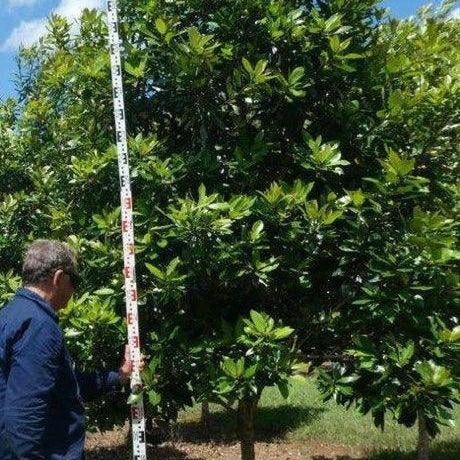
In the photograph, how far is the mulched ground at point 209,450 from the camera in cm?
1065

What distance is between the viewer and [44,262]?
341 centimetres

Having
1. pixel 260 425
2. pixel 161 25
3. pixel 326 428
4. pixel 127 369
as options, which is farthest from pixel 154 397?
pixel 260 425

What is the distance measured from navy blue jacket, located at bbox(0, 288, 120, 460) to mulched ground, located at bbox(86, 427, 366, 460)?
7303 mm

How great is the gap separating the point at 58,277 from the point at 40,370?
48cm

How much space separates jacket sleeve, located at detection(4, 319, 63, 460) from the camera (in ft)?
10.0

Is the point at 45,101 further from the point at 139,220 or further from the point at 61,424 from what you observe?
the point at 61,424

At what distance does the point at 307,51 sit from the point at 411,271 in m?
1.67

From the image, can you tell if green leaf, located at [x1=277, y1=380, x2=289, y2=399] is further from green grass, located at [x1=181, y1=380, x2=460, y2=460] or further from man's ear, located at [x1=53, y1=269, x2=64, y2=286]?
green grass, located at [x1=181, y1=380, x2=460, y2=460]

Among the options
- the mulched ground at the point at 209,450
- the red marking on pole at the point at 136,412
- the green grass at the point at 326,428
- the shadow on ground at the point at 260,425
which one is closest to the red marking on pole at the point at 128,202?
the red marking on pole at the point at 136,412

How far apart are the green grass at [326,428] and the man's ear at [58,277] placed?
604 cm

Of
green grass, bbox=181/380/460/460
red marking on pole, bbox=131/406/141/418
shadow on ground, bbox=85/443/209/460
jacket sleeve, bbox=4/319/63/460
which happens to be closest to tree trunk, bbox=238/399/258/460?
red marking on pole, bbox=131/406/141/418

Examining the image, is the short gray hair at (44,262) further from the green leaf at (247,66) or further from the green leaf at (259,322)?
the green leaf at (247,66)

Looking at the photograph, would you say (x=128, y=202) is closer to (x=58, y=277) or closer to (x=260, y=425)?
(x=58, y=277)

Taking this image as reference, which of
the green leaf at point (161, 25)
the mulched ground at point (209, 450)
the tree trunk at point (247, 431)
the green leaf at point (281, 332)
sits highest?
the green leaf at point (161, 25)
